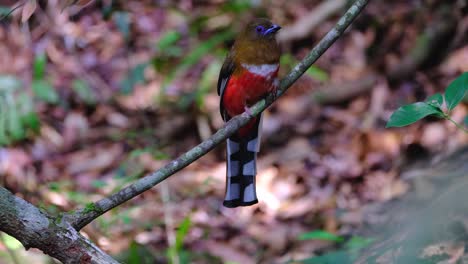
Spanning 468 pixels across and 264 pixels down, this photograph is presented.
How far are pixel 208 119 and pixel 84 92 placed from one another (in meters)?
1.56

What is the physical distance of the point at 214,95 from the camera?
6340 mm

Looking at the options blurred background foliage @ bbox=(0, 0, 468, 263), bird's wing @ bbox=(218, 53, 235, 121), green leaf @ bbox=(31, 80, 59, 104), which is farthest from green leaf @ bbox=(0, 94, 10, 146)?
bird's wing @ bbox=(218, 53, 235, 121)

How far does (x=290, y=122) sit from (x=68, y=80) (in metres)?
2.63

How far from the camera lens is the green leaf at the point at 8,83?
646 cm

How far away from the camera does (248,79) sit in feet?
10.9

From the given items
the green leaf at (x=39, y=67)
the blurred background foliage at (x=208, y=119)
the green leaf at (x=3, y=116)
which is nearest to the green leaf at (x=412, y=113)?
the blurred background foliage at (x=208, y=119)

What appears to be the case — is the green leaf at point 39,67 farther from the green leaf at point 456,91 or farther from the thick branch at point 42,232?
the green leaf at point 456,91

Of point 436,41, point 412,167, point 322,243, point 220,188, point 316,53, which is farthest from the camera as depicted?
point 436,41

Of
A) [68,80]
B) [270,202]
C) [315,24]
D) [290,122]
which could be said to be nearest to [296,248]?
[270,202]

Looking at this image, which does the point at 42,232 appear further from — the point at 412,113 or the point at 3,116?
the point at 3,116

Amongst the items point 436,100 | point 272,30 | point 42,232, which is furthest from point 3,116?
point 436,100

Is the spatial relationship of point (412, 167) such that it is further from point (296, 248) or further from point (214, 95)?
point (214, 95)

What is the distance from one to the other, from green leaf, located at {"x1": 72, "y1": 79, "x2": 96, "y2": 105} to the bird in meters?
3.69

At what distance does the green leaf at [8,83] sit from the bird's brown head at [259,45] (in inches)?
146
